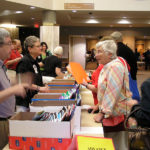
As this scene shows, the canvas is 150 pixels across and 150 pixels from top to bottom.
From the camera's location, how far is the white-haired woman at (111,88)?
77.9 inches

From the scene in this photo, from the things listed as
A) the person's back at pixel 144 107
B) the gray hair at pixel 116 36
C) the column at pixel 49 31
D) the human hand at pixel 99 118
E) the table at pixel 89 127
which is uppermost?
the column at pixel 49 31

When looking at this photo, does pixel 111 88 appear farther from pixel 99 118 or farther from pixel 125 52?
pixel 125 52

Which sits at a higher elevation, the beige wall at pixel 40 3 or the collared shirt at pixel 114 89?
the beige wall at pixel 40 3

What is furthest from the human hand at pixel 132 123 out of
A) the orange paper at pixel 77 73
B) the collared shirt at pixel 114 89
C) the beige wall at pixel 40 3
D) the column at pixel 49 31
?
the column at pixel 49 31

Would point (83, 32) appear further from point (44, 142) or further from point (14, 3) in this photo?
point (44, 142)

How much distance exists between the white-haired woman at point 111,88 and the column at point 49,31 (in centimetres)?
723

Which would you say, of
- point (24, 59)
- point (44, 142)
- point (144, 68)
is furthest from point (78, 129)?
point (144, 68)

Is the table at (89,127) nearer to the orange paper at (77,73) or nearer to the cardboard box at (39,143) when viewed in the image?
the cardboard box at (39,143)

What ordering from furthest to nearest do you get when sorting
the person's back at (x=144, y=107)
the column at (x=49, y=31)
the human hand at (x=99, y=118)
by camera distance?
the column at (x=49, y=31), the human hand at (x=99, y=118), the person's back at (x=144, y=107)

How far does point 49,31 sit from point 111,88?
297 inches

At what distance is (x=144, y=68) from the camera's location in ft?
55.8

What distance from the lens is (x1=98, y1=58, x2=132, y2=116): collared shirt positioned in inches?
77.7

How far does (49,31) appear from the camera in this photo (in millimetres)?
9141

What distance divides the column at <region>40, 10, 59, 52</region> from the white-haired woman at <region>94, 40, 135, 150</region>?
7.23 meters
